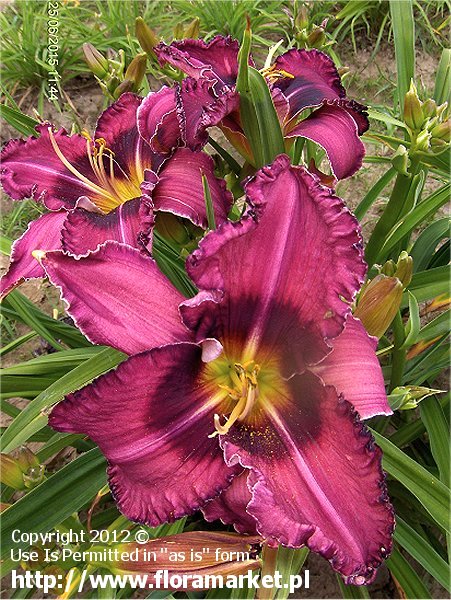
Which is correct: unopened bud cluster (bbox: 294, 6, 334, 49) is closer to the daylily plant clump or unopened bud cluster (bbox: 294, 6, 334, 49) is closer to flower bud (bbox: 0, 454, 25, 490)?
the daylily plant clump

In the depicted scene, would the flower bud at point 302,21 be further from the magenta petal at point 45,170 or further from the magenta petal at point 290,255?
the magenta petal at point 290,255

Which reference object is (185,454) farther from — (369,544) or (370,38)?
(370,38)

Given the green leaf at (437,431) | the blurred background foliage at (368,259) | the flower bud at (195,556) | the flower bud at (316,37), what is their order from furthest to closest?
the flower bud at (316,37) < the green leaf at (437,431) < the blurred background foliage at (368,259) < the flower bud at (195,556)

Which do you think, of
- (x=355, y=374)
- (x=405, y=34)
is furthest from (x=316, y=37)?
(x=355, y=374)

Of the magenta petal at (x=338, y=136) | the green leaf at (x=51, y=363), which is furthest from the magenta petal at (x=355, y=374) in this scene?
the green leaf at (x=51, y=363)

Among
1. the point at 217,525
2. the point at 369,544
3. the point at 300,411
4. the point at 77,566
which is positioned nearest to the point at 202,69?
the point at 300,411

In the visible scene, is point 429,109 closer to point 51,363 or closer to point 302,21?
point 302,21

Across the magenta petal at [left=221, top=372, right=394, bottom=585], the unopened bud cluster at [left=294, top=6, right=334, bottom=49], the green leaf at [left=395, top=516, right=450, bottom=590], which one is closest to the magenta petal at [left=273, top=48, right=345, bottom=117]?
the unopened bud cluster at [left=294, top=6, right=334, bottom=49]
